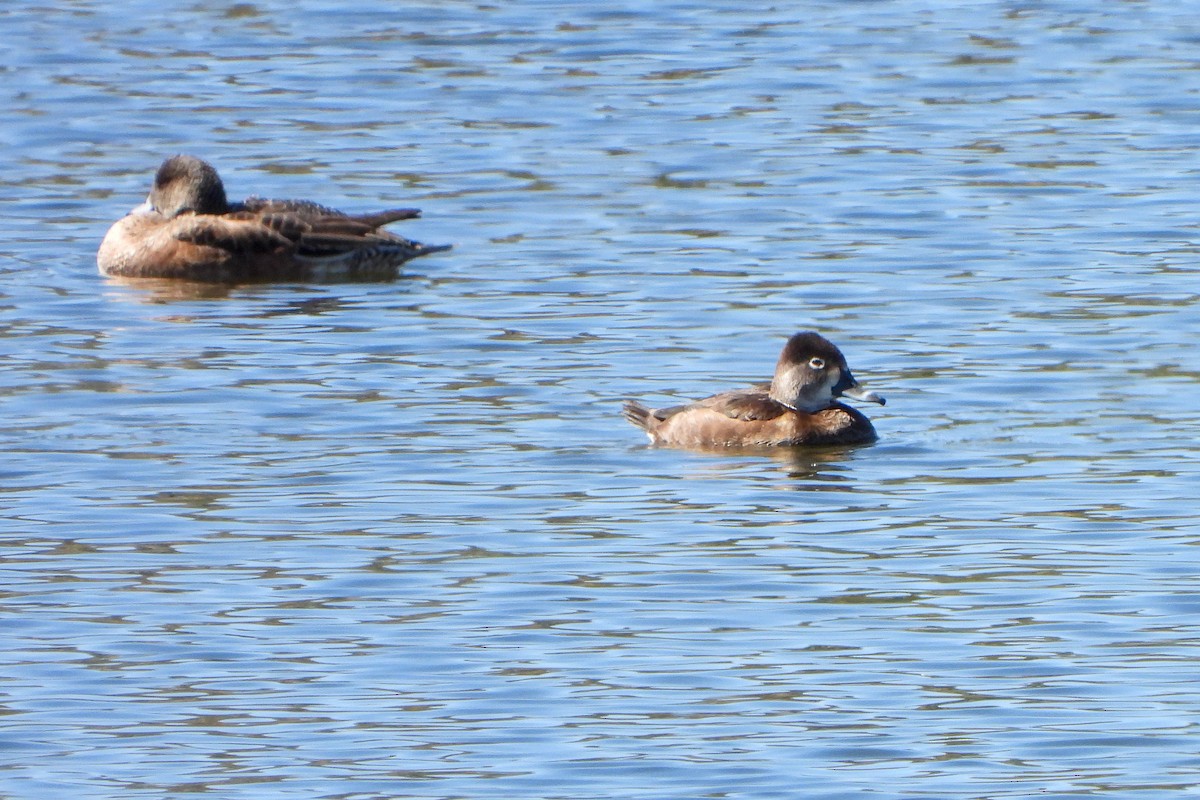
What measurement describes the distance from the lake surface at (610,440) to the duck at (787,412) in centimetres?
16

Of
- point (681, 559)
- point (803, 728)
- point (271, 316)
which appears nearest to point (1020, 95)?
point (271, 316)

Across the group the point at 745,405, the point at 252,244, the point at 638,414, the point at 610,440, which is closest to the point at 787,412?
the point at 745,405

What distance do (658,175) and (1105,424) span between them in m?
7.69

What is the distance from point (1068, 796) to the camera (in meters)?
8.09

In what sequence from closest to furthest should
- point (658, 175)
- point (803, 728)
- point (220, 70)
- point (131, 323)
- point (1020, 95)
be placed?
1. point (803, 728)
2. point (131, 323)
3. point (658, 175)
4. point (1020, 95)
5. point (220, 70)

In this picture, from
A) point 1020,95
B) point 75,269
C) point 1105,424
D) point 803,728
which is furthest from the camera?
point 1020,95

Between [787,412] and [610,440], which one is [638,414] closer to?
[610,440]

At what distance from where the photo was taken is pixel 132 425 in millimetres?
13445

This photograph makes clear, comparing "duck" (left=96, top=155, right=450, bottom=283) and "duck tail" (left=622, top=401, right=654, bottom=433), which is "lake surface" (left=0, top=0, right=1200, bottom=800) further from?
"duck" (left=96, top=155, right=450, bottom=283)

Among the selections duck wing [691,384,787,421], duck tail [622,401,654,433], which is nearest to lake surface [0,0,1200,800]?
duck tail [622,401,654,433]

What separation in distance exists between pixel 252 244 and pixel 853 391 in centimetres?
590

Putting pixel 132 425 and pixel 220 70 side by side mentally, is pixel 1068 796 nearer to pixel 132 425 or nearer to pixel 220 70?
pixel 132 425

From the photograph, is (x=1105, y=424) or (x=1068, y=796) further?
(x=1105, y=424)

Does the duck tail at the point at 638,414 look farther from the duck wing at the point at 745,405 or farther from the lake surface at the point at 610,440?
the duck wing at the point at 745,405
